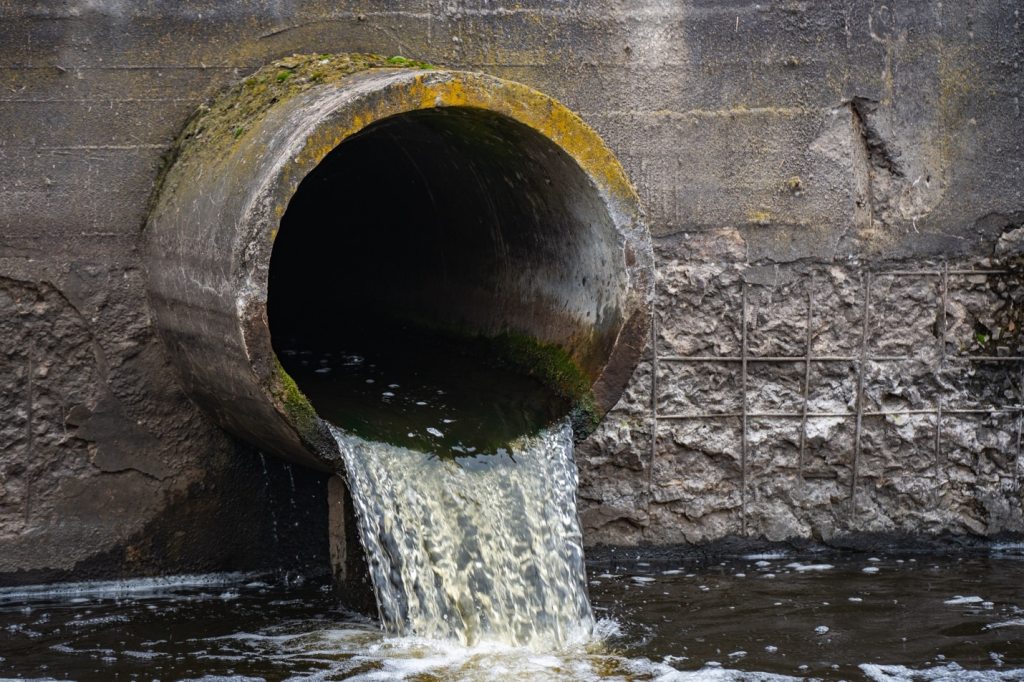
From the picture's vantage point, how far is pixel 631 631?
16.0ft

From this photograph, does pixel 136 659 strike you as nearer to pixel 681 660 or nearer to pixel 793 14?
pixel 681 660

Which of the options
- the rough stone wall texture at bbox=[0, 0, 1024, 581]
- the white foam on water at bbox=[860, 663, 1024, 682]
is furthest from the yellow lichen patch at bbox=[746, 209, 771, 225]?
the white foam on water at bbox=[860, 663, 1024, 682]

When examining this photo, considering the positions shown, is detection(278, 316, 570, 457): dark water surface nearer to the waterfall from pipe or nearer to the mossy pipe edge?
the waterfall from pipe

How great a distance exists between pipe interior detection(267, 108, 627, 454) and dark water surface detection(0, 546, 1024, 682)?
0.79 m

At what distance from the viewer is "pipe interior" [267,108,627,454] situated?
506cm

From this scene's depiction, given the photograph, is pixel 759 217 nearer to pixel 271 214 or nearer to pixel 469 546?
pixel 469 546

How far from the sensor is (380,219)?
7.42 m

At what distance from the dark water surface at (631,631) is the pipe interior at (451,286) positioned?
0.79 meters

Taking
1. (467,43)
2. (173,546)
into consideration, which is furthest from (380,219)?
(173,546)

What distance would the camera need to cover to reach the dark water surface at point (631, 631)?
4422 millimetres

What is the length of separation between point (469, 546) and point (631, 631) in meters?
0.66

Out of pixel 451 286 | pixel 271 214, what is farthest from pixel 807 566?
pixel 271 214

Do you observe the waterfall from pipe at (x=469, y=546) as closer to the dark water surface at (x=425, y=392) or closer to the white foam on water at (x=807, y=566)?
the dark water surface at (x=425, y=392)

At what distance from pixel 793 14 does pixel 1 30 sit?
Answer: 3.15 meters
